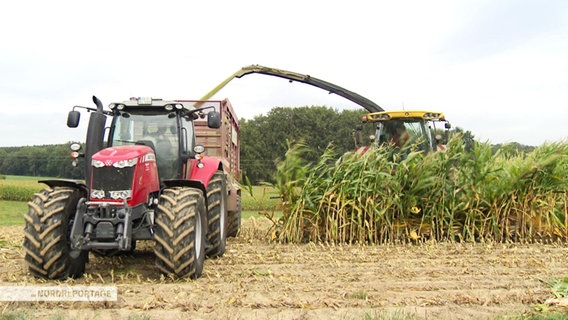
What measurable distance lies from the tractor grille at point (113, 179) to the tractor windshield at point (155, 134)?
0.96 m

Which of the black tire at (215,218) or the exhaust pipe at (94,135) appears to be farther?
the black tire at (215,218)

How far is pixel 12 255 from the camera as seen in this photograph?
6.76m

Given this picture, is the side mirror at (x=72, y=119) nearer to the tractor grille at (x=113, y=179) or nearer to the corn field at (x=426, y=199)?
the tractor grille at (x=113, y=179)

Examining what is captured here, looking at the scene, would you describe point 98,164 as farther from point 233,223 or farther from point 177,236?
point 233,223

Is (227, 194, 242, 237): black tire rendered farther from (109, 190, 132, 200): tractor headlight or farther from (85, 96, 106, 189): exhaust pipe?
(109, 190, 132, 200): tractor headlight

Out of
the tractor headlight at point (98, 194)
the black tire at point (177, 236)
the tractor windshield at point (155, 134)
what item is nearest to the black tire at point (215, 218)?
the tractor windshield at point (155, 134)

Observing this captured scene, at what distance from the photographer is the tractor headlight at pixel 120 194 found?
5082 mm

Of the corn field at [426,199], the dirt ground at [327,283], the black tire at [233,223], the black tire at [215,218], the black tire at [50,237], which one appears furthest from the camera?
the black tire at [233,223]

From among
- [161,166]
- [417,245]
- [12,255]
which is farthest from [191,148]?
[417,245]

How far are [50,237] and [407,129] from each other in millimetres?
6647

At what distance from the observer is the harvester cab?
9.63 metres

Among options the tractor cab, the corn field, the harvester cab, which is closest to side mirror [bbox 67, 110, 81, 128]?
the tractor cab

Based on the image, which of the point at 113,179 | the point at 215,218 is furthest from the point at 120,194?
the point at 215,218

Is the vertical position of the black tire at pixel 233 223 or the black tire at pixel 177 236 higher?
the black tire at pixel 177 236
